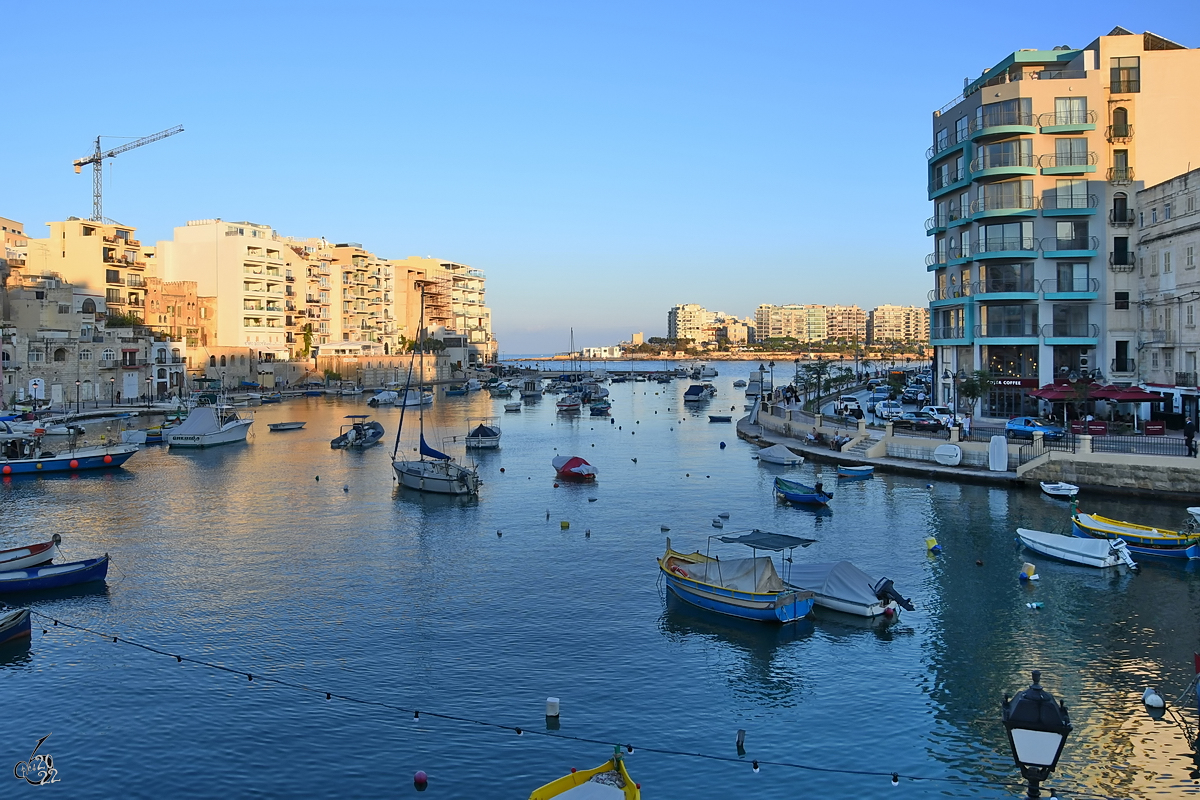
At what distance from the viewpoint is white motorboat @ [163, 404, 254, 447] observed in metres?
66.6

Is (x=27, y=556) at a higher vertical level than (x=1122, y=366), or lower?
lower

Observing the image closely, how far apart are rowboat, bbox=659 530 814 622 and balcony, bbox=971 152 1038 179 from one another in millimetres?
37696

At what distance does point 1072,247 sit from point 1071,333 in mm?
5069

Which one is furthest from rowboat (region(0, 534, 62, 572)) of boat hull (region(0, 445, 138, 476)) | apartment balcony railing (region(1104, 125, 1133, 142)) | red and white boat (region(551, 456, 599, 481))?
apartment balcony railing (region(1104, 125, 1133, 142))

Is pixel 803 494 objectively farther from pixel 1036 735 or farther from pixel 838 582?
pixel 1036 735

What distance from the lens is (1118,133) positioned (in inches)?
2122

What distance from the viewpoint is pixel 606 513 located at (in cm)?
4134

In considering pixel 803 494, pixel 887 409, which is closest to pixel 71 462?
pixel 803 494

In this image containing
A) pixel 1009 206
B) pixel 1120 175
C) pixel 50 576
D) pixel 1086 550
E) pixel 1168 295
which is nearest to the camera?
pixel 50 576

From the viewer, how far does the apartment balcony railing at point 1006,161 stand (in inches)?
2152

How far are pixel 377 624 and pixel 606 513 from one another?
17321 mm

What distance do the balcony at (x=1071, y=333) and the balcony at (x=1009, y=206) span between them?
6.89m

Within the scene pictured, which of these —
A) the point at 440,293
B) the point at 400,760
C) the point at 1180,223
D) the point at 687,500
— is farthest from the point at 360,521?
the point at 440,293

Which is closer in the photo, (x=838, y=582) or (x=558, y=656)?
(x=558, y=656)
